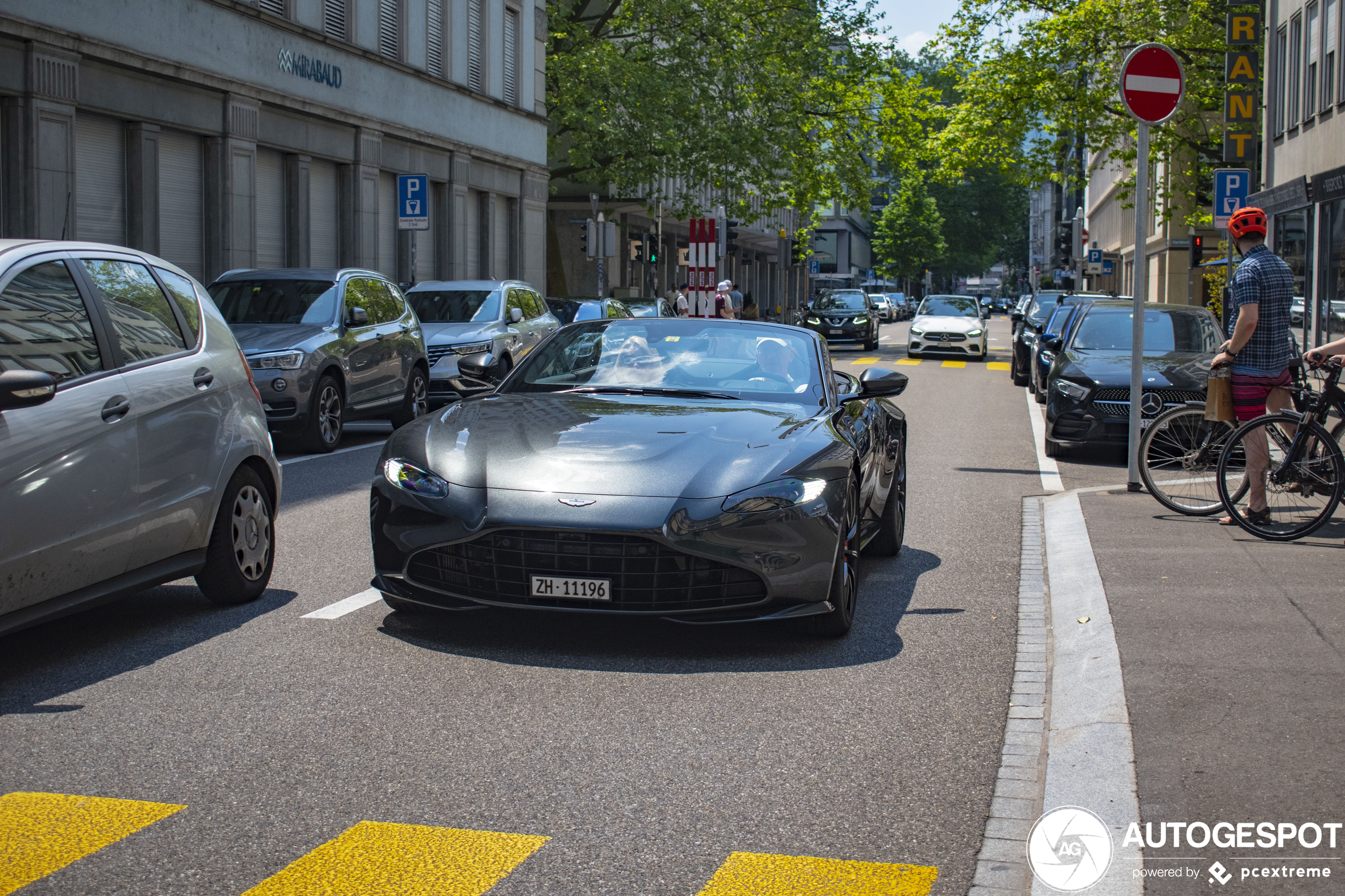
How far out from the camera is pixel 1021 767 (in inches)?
180

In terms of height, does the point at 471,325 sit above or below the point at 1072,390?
above

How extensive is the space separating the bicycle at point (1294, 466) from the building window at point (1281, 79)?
25.9m

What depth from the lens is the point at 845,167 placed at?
45406 millimetres

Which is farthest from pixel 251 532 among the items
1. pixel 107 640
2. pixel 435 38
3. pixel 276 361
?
pixel 435 38

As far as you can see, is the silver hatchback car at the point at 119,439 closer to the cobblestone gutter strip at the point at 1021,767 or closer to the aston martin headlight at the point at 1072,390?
the cobblestone gutter strip at the point at 1021,767

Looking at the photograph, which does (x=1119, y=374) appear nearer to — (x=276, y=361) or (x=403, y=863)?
(x=276, y=361)

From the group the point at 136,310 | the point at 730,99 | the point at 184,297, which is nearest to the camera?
the point at 136,310

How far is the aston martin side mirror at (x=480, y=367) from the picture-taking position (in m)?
19.2

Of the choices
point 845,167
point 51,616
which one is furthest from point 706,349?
point 845,167

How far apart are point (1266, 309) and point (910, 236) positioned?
11726 centimetres

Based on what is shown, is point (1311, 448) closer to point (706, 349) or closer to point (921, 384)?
point (706, 349)

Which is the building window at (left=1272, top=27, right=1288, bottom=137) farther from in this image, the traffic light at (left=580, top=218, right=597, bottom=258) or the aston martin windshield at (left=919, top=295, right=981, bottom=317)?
the traffic light at (left=580, top=218, right=597, bottom=258)

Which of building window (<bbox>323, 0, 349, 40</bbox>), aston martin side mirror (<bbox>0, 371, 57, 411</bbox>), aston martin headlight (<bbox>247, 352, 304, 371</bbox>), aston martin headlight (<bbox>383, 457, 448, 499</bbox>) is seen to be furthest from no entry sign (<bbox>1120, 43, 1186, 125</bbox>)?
building window (<bbox>323, 0, 349, 40</bbox>)

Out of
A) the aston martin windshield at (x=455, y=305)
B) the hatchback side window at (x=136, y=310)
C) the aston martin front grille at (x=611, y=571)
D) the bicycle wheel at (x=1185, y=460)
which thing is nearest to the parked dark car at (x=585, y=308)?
the aston martin windshield at (x=455, y=305)
